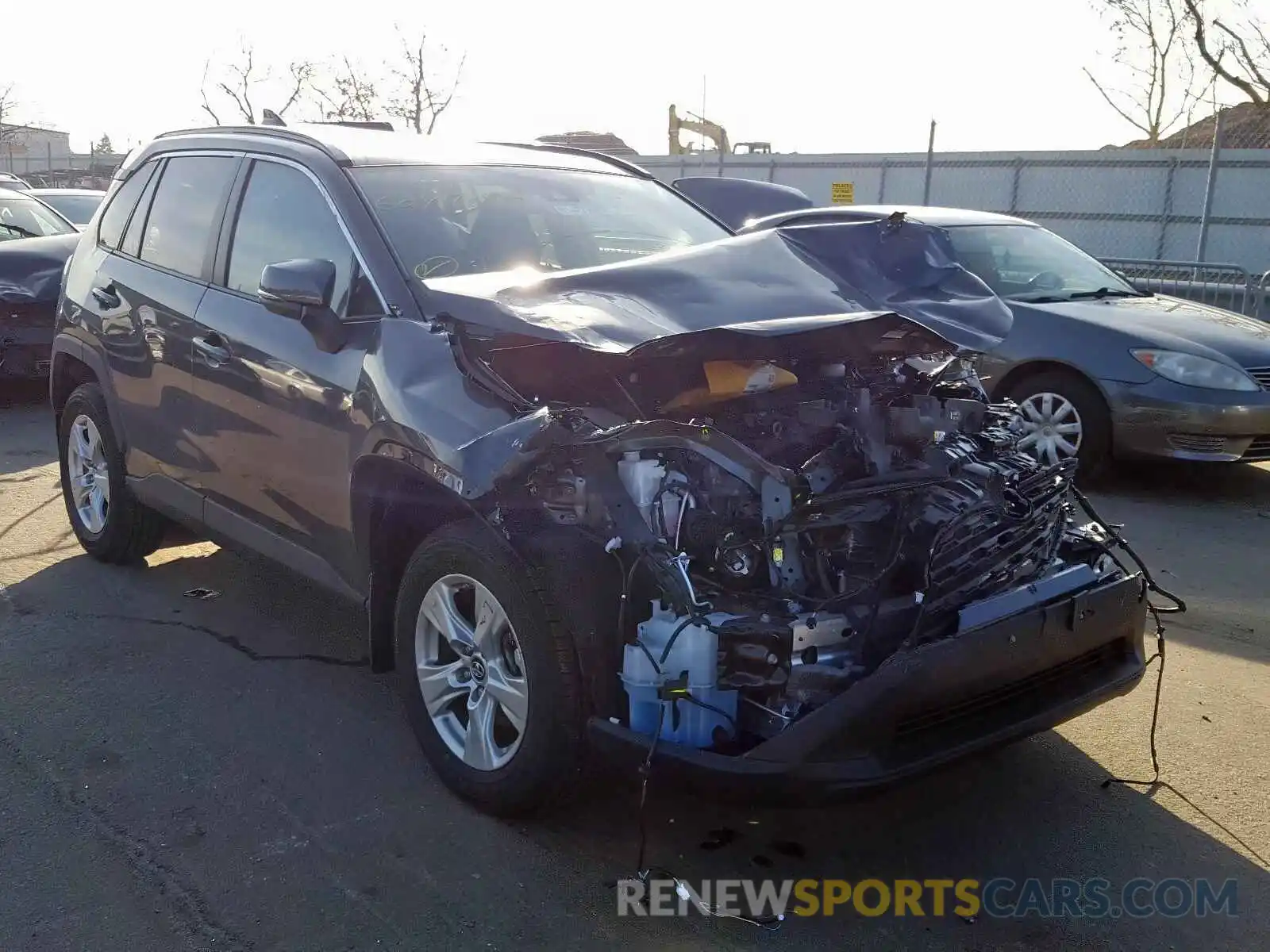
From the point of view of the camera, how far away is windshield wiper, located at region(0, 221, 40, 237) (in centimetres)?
1102

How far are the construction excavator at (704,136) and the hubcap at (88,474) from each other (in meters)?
14.0

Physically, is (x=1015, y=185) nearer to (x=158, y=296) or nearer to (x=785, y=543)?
(x=158, y=296)

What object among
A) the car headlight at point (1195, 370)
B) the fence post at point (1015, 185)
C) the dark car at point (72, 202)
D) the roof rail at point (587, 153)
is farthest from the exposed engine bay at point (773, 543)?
the fence post at point (1015, 185)

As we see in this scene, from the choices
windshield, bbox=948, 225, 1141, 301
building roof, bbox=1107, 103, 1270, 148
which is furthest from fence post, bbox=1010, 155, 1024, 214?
windshield, bbox=948, 225, 1141, 301

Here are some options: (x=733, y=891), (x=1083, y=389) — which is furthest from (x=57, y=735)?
(x=1083, y=389)

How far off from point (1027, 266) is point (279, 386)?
5.68 m

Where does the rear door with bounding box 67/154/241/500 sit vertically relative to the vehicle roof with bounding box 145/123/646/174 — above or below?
below

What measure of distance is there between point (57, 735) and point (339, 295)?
1806 mm

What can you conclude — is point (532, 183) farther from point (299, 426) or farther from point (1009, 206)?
point (1009, 206)

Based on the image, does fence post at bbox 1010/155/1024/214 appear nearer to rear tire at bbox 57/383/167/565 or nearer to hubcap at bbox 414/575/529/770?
rear tire at bbox 57/383/167/565

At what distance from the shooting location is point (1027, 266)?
798cm

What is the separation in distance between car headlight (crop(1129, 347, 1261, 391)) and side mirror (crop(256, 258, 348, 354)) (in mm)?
5206

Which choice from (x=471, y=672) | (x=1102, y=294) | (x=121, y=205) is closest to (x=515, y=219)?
(x=471, y=672)

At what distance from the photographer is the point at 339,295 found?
391cm
